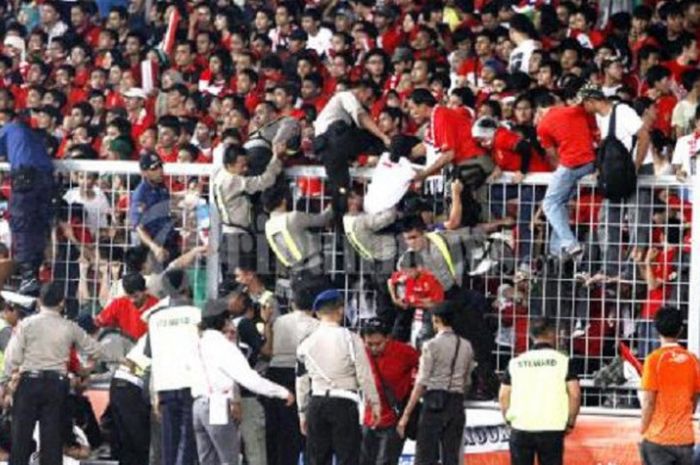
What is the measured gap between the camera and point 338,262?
24953 millimetres

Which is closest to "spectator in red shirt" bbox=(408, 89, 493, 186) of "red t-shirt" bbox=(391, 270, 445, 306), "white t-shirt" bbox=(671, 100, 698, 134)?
"red t-shirt" bbox=(391, 270, 445, 306)

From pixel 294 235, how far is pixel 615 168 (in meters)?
2.90

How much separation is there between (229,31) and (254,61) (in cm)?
107

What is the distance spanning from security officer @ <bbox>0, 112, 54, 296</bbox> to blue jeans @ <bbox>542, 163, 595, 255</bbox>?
4.66 meters

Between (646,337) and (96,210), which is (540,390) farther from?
(96,210)

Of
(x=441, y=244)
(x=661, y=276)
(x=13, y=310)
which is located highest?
(x=441, y=244)

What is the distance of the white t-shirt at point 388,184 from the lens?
962 inches

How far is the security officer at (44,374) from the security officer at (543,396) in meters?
3.89

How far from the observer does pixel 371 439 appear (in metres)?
24.5

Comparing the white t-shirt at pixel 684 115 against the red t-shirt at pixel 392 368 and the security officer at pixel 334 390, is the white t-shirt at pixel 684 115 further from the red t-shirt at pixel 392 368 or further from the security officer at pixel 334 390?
the security officer at pixel 334 390

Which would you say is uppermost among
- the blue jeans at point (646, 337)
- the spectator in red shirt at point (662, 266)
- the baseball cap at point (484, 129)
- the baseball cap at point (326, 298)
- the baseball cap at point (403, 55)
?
the baseball cap at point (403, 55)

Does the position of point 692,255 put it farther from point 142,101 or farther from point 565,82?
point 142,101

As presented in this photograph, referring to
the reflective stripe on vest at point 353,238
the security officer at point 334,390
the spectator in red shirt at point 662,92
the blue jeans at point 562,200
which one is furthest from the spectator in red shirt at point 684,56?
the security officer at point 334,390

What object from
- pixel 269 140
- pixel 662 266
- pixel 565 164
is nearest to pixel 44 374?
pixel 269 140
